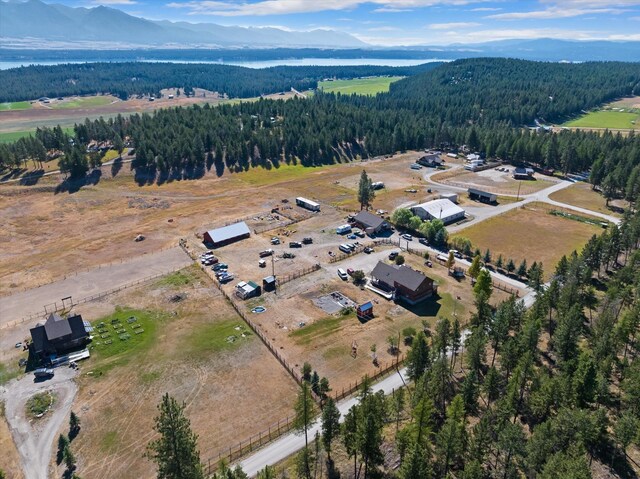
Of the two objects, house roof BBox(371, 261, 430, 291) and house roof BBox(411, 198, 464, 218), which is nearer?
house roof BBox(371, 261, 430, 291)

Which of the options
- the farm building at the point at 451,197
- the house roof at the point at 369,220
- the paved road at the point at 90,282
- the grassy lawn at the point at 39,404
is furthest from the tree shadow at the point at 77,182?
the farm building at the point at 451,197

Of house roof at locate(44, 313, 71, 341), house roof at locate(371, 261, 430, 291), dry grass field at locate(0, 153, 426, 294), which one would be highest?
house roof at locate(371, 261, 430, 291)

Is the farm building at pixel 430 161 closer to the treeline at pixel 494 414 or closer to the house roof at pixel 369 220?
the house roof at pixel 369 220

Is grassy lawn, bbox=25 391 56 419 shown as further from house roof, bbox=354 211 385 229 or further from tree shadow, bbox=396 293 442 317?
house roof, bbox=354 211 385 229

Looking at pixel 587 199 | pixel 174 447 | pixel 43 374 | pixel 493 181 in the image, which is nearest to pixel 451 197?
pixel 493 181

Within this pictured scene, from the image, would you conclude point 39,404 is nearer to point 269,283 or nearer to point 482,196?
point 269,283

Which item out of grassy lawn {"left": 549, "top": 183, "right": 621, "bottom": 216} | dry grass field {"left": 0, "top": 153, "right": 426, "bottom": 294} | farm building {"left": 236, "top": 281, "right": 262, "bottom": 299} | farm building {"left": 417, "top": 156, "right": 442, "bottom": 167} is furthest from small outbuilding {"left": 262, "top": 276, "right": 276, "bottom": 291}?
farm building {"left": 417, "top": 156, "right": 442, "bottom": 167}
